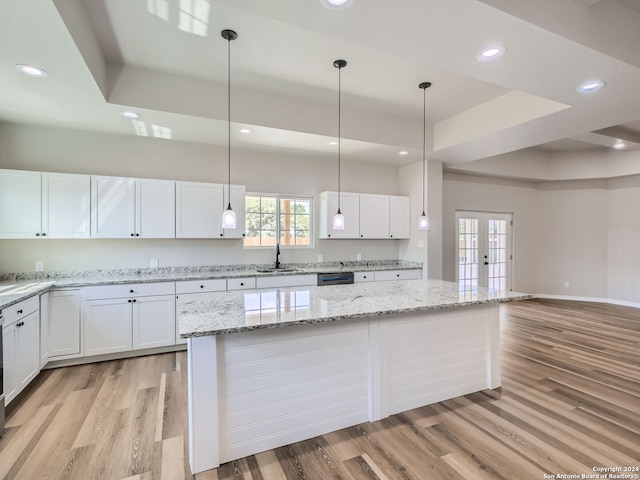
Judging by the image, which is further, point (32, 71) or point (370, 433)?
point (32, 71)

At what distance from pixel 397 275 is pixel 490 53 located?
131 inches

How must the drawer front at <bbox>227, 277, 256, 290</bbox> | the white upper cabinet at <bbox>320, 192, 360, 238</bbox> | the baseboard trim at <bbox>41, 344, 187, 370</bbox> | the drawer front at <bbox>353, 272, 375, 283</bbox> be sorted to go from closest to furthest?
the baseboard trim at <bbox>41, 344, 187, 370</bbox> < the drawer front at <bbox>227, 277, 256, 290</bbox> < the drawer front at <bbox>353, 272, 375, 283</bbox> < the white upper cabinet at <bbox>320, 192, 360, 238</bbox>

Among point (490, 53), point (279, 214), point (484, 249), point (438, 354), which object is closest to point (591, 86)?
point (490, 53)

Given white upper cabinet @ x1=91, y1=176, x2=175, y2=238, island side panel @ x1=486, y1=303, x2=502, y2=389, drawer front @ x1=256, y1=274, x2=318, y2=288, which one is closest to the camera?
island side panel @ x1=486, y1=303, x2=502, y2=389

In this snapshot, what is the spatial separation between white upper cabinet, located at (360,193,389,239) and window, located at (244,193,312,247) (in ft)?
2.83

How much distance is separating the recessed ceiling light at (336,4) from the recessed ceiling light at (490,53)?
3.54 feet

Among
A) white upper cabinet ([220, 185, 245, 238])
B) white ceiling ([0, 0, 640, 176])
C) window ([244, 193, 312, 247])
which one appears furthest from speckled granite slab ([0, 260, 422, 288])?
white ceiling ([0, 0, 640, 176])

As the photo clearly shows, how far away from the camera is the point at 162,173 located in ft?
13.6

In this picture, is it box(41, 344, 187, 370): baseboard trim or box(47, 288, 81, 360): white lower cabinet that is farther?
box(41, 344, 187, 370): baseboard trim

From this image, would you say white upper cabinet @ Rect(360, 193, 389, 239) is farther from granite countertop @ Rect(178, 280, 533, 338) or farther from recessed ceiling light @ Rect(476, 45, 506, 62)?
recessed ceiling light @ Rect(476, 45, 506, 62)

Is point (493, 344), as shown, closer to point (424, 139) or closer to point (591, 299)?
point (424, 139)

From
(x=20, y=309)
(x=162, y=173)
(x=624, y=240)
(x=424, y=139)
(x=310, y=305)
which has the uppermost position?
(x=424, y=139)

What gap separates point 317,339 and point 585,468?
1.77m

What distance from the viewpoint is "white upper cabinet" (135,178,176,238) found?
3748 mm
